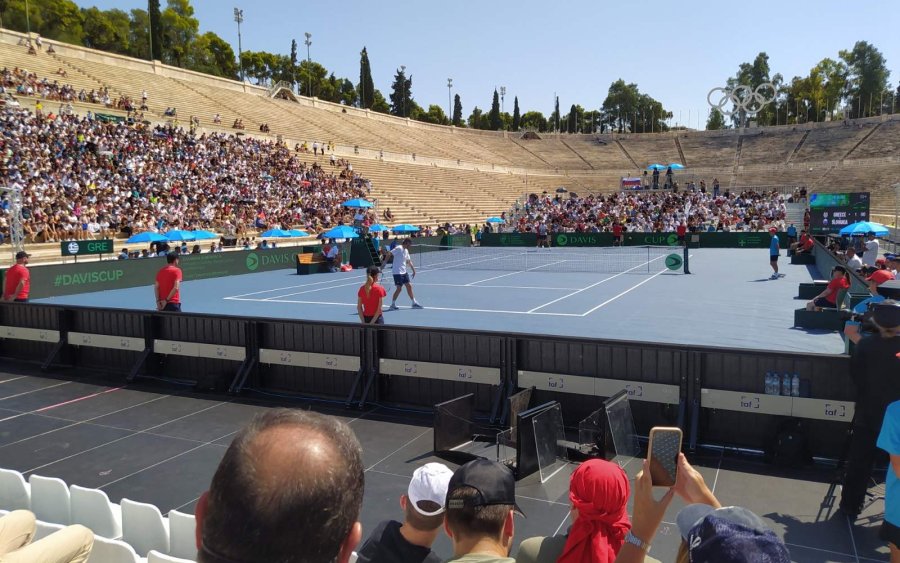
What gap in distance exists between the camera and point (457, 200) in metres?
63.9

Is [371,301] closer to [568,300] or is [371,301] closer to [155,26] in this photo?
[568,300]

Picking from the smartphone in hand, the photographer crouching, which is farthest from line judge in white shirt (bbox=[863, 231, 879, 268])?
the smartphone in hand

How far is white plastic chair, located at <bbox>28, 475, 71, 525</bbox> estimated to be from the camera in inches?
208

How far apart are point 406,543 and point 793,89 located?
13739cm

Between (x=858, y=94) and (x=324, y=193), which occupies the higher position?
(x=858, y=94)

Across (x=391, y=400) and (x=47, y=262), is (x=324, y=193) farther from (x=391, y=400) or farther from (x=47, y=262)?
(x=391, y=400)

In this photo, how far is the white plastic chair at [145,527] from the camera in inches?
191

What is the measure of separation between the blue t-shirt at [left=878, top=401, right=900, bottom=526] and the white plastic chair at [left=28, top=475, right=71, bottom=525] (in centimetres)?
594

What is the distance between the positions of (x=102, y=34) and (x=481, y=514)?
101178 mm

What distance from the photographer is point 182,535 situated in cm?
471

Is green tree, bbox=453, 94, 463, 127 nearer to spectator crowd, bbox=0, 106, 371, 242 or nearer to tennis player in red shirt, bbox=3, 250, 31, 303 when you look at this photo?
spectator crowd, bbox=0, 106, 371, 242

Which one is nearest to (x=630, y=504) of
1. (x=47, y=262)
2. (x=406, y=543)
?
(x=406, y=543)

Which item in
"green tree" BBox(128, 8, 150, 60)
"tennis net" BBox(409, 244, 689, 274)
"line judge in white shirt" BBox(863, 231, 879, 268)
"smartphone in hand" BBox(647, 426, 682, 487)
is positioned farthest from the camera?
"green tree" BBox(128, 8, 150, 60)

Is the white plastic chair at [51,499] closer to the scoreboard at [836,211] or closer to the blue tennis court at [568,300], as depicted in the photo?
the blue tennis court at [568,300]
